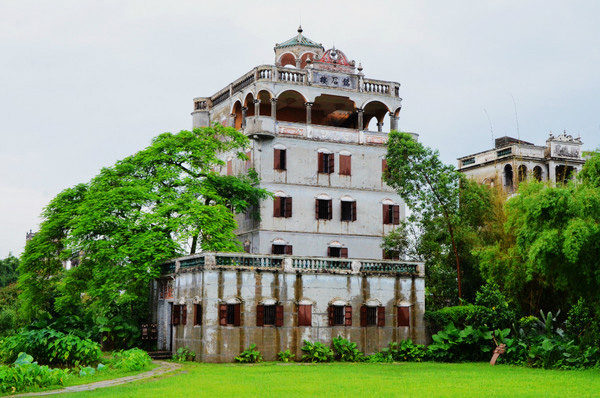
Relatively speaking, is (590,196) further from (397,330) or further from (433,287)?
(433,287)

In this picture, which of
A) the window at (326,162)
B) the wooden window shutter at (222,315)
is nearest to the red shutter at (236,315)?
the wooden window shutter at (222,315)

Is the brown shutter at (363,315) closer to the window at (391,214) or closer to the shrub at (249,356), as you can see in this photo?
the shrub at (249,356)

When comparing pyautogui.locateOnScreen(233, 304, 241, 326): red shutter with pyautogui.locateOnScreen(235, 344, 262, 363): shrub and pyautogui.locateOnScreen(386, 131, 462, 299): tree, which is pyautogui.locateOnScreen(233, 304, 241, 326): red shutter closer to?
pyautogui.locateOnScreen(235, 344, 262, 363): shrub

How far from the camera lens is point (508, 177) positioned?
151ft

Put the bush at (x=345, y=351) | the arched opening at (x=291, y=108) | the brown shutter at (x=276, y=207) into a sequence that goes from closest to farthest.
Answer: the bush at (x=345, y=351) → the brown shutter at (x=276, y=207) → the arched opening at (x=291, y=108)

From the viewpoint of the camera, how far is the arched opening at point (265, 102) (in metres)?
40.9

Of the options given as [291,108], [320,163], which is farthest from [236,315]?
[291,108]

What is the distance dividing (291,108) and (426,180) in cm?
1128

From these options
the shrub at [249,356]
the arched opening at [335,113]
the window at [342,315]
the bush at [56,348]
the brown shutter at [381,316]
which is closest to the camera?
the bush at [56,348]

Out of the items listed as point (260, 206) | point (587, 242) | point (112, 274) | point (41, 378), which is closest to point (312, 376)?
point (41, 378)

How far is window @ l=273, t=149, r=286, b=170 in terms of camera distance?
38.3 meters

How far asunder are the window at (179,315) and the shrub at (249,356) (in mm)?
2940

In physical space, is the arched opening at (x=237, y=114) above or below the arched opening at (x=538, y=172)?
above

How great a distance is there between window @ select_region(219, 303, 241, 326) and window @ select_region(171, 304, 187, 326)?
7.01ft
